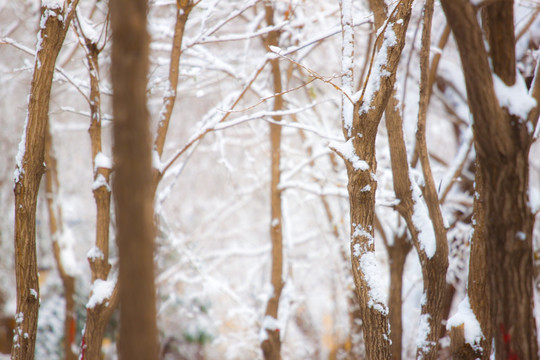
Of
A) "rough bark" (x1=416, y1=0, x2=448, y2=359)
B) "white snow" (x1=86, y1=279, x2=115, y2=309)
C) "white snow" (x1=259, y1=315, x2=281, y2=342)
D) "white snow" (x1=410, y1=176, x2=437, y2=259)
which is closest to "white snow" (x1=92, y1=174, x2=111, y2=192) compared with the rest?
"white snow" (x1=86, y1=279, x2=115, y2=309)

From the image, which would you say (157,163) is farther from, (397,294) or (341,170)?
(341,170)

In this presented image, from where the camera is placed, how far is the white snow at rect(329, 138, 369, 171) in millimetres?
2922

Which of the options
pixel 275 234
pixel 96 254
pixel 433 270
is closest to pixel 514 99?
pixel 433 270

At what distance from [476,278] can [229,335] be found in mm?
5657

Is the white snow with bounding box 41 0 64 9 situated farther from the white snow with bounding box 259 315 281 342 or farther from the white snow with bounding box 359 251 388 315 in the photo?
the white snow with bounding box 259 315 281 342

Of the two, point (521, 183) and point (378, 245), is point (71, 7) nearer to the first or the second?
point (521, 183)

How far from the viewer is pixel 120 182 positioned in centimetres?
170

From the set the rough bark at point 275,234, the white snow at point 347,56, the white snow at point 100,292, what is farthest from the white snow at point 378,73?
the white snow at point 100,292

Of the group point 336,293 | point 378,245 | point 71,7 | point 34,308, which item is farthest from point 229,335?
point 71,7

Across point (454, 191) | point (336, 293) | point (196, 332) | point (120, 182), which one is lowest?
point (196, 332)

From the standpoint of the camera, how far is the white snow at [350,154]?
292 cm

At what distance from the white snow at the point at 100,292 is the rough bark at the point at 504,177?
2.86 metres

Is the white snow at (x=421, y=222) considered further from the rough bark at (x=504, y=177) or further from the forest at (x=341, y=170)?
the rough bark at (x=504, y=177)

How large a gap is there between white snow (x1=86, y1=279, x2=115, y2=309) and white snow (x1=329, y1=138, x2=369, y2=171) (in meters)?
2.19
